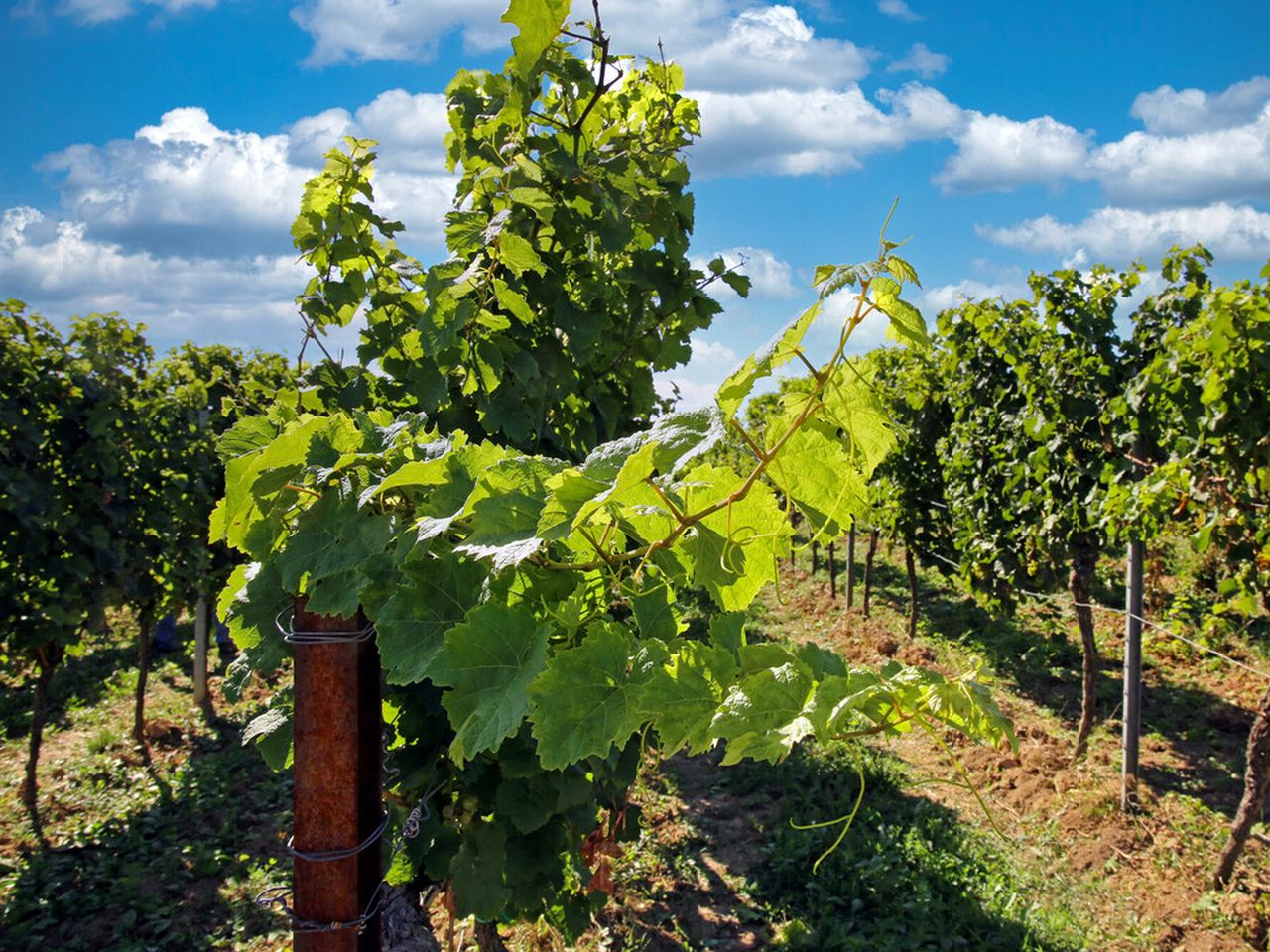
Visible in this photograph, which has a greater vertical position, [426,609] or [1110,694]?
[426,609]

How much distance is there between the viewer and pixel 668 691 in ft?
3.59

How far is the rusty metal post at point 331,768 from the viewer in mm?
1617

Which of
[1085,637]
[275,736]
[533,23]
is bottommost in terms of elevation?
[1085,637]

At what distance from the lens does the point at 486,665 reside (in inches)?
48.3

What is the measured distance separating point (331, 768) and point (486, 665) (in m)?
0.58

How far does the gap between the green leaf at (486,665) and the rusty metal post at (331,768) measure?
46 cm

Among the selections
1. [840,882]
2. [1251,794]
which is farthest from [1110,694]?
[840,882]

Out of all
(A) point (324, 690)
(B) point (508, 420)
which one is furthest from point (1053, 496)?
(A) point (324, 690)

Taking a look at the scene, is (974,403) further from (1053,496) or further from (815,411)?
(815,411)

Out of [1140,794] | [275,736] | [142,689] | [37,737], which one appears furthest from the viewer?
[142,689]

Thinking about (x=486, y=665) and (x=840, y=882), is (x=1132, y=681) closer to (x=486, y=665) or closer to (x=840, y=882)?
(x=840, y=882)

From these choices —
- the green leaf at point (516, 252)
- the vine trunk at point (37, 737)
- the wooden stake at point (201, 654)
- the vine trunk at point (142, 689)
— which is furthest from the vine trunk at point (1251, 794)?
the wooden stake at point (201, 654)

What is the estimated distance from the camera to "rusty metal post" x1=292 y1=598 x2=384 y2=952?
1617mm

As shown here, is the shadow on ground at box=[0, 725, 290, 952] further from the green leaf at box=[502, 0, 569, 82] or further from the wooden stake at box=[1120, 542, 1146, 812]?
the wooden stake at box=[1120, 542, 1146, 812]
